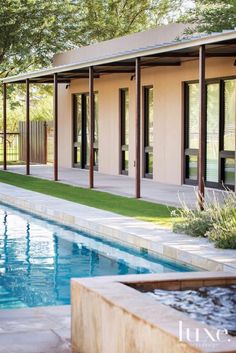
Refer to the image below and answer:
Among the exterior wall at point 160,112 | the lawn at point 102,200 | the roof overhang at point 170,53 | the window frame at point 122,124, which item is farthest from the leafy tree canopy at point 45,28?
the lawn at point 102,200

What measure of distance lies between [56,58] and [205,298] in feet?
74.7

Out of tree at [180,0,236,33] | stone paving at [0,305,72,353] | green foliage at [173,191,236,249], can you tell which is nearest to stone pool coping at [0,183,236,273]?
green foliage at [173,191,236,249]

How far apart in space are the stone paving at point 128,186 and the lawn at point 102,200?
0.41m

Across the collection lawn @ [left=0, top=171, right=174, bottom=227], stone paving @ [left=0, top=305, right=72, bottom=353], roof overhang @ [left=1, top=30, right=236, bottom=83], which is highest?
roof overhang @ [left=1, top=30, right=236, bottom=83]

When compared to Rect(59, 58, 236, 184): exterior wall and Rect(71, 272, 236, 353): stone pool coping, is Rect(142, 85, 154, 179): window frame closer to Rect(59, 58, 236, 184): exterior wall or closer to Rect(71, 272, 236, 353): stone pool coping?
Rect(59, 58, 236, 184): exterior wall

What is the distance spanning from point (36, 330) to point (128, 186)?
41.8ft

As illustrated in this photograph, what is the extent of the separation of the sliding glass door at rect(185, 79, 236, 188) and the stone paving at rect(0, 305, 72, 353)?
34.7 ft

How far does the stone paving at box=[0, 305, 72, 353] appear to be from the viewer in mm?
5531

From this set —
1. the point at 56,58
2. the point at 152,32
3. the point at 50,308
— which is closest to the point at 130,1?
the point at 56,58

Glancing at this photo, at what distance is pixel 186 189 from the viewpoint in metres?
17.7

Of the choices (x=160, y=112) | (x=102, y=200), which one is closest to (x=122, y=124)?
(x=160, y=112)

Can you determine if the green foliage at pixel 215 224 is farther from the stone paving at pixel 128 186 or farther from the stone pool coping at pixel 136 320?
the stone pool coping at pixel 136 320

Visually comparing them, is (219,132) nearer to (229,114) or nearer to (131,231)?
(229,114)

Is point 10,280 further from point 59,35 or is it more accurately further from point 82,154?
point 59,35
